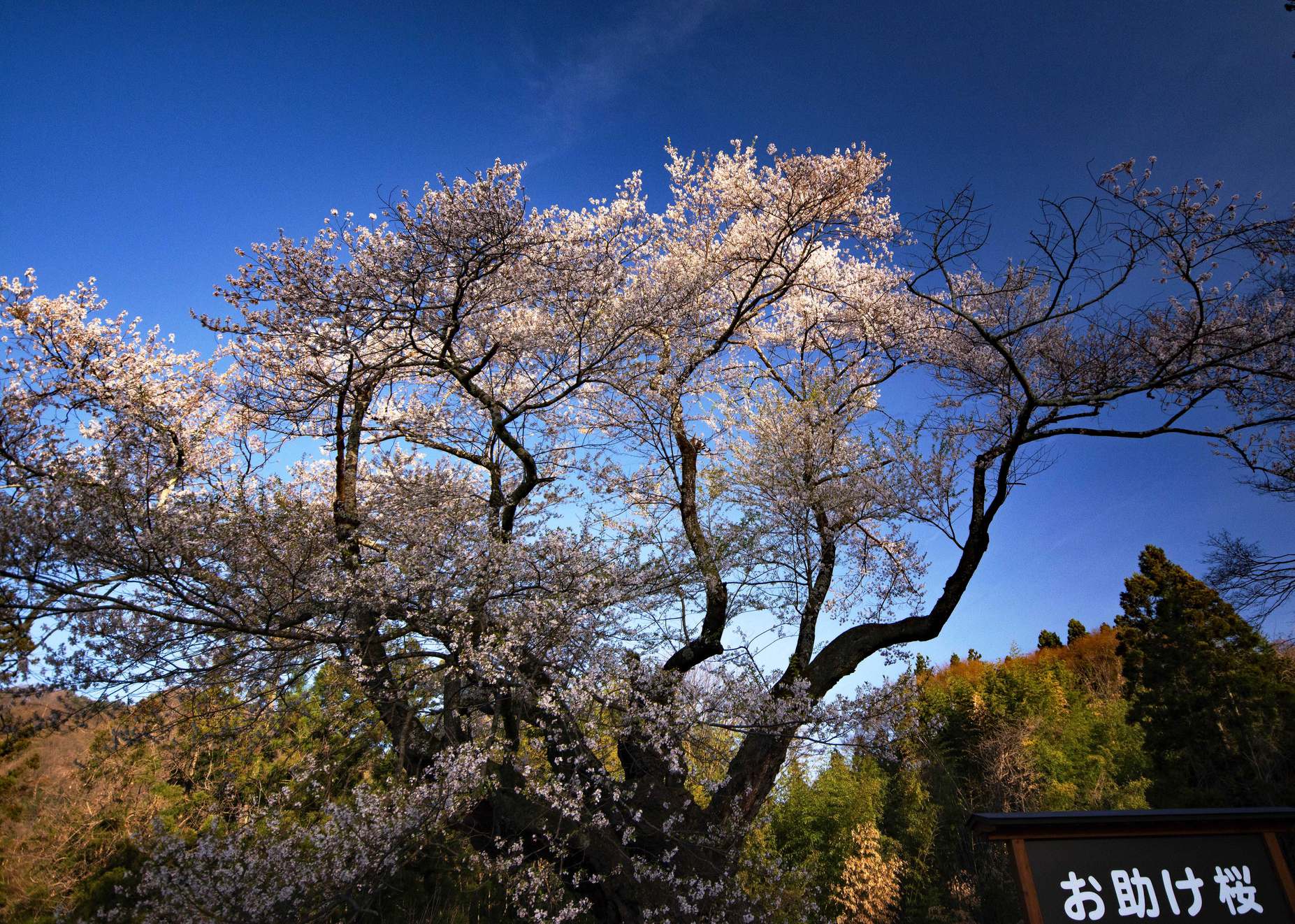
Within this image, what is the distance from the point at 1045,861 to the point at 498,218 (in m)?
6.92

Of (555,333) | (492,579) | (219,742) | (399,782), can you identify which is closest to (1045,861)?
(492,579)

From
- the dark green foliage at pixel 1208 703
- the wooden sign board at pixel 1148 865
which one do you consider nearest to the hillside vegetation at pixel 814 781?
the dark green foliage at pixel 1208 703

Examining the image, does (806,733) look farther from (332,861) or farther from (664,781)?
(332,861)

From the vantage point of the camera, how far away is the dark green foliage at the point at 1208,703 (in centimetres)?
1351

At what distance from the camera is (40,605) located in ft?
17.0

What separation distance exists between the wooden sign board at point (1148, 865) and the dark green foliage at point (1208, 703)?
437 inches

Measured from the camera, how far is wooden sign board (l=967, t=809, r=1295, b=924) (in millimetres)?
4355

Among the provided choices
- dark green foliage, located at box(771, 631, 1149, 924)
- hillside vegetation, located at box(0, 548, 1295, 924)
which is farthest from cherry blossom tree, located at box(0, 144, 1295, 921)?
dark green foliage, located at box(771, 631, 1149, 924)

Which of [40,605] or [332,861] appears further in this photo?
[332,861]

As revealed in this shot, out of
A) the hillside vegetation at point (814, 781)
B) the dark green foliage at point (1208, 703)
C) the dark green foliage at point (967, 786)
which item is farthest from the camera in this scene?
the dark green foliage at point (967, 786)

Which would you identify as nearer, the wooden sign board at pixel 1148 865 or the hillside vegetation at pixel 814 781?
the wooden sign board at pixel 1148 865

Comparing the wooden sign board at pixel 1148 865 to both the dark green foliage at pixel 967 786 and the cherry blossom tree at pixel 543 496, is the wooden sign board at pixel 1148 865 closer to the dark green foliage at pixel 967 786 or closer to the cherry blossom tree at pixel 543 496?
the cherry blossom tree at pixel 543 496

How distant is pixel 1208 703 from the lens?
48.7ft

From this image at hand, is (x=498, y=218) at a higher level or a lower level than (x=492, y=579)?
higher
